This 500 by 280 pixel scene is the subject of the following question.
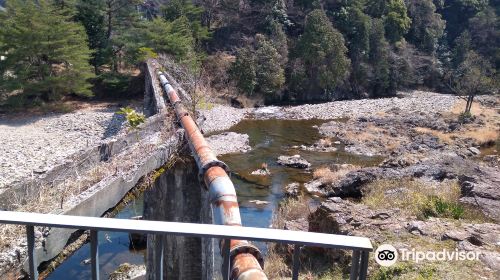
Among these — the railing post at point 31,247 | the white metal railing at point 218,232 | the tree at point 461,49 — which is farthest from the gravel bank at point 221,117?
the tree at point 461,49

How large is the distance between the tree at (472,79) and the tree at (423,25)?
5268mm

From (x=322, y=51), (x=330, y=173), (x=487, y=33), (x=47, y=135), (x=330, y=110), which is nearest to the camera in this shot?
(x=330, y=173)

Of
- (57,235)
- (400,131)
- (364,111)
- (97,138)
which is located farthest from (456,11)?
(57,235)

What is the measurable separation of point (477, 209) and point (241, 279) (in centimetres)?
853

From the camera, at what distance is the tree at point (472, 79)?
35.8 m

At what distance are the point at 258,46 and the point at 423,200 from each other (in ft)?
102

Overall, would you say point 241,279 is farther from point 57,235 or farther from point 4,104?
point 4,104

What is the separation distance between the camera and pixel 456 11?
61.6 meters

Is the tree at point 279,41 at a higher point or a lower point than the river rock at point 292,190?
higher

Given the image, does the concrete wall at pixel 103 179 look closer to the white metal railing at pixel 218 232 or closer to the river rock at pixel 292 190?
the white metal railing at pixel 218 232

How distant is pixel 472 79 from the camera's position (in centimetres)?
3628

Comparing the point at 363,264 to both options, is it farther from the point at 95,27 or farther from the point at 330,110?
the point at 330,110

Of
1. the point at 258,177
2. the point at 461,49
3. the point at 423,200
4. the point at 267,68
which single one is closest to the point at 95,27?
the point at 267,68

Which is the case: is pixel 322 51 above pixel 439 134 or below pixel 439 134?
above
